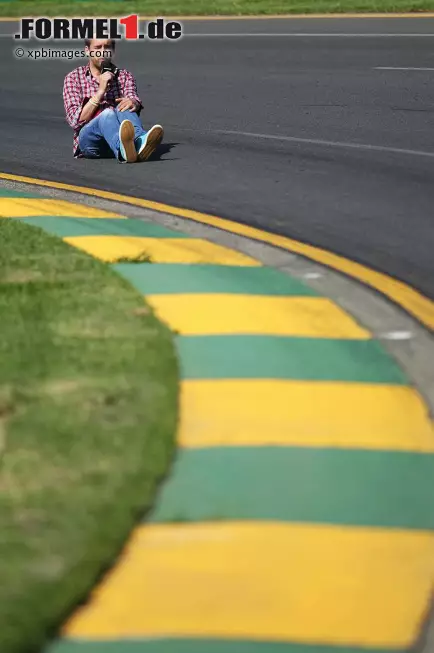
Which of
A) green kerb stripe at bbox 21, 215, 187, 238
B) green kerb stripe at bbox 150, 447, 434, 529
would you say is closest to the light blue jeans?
green kerb stripe at bbox 21, 215, 187, 238

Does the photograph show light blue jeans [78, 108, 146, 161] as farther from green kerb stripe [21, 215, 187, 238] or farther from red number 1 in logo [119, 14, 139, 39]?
red number 1 in logo [119, 14, 139, 39]

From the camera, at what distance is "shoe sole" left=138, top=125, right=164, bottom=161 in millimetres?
10453

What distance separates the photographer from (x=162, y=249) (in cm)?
789

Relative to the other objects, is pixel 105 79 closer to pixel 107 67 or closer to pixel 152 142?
pixel 107 67

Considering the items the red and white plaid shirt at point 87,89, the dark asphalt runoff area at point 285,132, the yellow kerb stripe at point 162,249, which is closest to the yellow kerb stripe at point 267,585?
the dark asphalt runoff area at point 285,132

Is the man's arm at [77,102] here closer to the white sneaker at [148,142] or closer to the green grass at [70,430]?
the white sneaker at [148,142]

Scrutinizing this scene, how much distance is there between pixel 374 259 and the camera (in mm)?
7668

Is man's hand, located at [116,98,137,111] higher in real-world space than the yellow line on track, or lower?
higher

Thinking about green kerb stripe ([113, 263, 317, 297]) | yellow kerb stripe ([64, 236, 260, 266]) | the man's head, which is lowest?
yellow kerb stripe ([64, 236, 260, 266])

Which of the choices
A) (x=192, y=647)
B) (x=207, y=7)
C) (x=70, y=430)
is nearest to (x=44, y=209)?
(x=70, y=430)

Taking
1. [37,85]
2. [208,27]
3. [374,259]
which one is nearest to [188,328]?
[374,259]

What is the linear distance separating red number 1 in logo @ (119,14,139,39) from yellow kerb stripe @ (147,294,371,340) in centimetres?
1338

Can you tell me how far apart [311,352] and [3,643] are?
2706 millimetres

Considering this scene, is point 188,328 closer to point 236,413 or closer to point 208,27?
point 236,413
